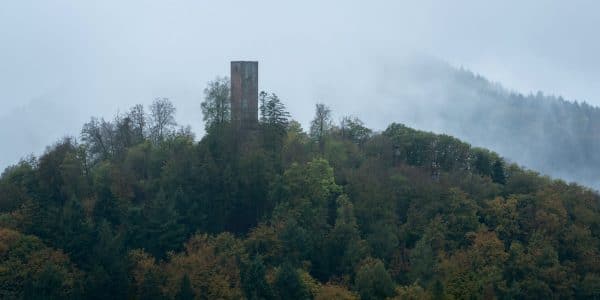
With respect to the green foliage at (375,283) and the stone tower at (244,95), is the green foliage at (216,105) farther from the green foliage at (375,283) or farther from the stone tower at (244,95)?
the green foliage at (375,283)

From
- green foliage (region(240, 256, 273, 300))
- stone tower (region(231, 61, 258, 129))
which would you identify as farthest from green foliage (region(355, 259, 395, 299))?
stone tower (region(231, 61, 258, 129))

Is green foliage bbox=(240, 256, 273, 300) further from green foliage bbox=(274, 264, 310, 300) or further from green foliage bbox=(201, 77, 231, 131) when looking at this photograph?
green foliage bbox=(201, 77, 231, 131)

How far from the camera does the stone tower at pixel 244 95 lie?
52.4m

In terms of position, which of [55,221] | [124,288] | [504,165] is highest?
[504,165]

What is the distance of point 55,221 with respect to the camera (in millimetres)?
44844

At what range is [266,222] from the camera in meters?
48.2

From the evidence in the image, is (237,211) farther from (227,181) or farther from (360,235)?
(360,235)

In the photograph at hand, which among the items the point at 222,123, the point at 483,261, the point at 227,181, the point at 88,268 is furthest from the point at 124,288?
the point at 483,261

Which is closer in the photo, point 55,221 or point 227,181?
point 55,221

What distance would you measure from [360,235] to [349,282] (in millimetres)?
3923

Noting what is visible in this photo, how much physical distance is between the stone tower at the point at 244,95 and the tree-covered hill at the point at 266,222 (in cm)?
56

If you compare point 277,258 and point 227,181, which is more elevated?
point 227,181

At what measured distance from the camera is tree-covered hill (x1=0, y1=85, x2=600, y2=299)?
42844 millimetres

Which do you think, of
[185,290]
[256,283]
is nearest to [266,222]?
[256,283]
